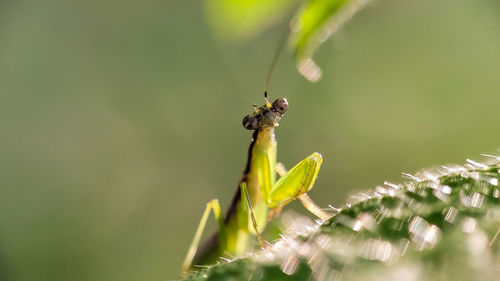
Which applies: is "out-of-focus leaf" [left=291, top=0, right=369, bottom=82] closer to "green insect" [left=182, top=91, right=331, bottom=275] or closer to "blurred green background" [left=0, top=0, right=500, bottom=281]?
"green insect" [left=182, top=91, right=331, bottom=275]

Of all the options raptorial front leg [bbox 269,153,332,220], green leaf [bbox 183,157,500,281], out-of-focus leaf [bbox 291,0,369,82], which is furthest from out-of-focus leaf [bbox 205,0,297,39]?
raptorial front leg [bbox 269,153,332,220]

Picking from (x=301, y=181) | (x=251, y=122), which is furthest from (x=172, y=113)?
(x=301, y=181)

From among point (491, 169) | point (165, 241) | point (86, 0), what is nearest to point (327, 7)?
point (491, 169)

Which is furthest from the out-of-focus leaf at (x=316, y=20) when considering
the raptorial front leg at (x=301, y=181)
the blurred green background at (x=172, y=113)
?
the blurred green background at (x=172, y=113)

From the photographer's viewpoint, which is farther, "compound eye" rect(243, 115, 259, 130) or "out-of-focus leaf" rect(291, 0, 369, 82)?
"compound eye" rect(243, 115, 259, 130)

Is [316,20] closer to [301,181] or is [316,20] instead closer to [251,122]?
[301,181]

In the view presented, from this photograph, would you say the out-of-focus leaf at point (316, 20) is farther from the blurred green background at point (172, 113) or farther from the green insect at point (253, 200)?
the blurred green background at point (172, 113)
